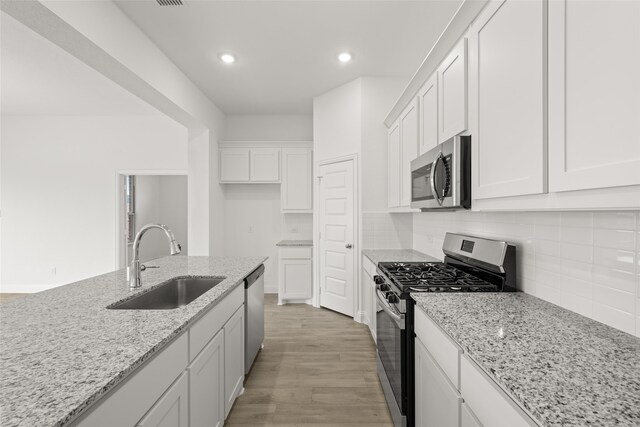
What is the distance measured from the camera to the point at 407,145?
112 inches

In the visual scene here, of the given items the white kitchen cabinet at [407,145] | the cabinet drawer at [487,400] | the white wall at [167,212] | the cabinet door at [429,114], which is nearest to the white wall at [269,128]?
the white kitchen cabinet at [407,145]

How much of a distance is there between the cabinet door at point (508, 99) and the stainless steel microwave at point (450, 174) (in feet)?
0.22

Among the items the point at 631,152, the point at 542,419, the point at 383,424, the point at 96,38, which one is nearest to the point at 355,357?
the point at 383,424

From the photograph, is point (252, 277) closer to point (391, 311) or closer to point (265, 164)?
point (391, 311)

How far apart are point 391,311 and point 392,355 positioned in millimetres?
289

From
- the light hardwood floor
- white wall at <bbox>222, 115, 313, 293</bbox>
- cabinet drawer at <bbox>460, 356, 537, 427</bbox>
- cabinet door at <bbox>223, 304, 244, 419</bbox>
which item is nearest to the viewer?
cabinet drawer at <bbox>460, 356, 537, 427</bbox>

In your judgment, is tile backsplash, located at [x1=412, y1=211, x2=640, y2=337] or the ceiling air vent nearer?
tile backsplash, located at [x1=412, y1=211, x2=640, y2=337]

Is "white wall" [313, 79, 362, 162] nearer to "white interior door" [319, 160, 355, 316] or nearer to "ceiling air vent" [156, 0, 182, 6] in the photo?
"white interior door" [319, 160, 355, 316]

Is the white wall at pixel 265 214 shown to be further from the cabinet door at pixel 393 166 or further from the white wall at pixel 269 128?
the cabinet door at pixel 393 166

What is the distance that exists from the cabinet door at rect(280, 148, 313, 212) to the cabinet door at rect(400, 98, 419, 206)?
81.3 inches

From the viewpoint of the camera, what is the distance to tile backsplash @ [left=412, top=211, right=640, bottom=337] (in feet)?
3.58

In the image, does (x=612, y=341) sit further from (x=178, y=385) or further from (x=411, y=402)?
(x=178, y=385)

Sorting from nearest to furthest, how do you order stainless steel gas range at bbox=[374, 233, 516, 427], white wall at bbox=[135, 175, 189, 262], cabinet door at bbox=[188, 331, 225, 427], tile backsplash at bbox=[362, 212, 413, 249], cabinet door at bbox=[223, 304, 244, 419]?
cabinet door at bbox=[188, 331, 225, 427], stainless steel gas range at bbox=[374, 233, 516, 427], cabinet door at bbox=[223, 304, 244, 419], tile backsplash at bbox=[362, 212, 413, 249], white wall at bbox=[135, 175, 189, 262]

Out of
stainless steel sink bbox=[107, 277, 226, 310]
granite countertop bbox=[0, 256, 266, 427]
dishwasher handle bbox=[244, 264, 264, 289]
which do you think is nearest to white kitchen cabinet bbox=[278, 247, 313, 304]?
dishwasher handle bbox=[244, 264, 264, 289]
